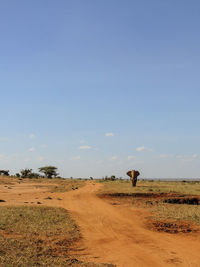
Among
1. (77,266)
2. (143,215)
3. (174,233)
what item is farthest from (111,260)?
(143,215)

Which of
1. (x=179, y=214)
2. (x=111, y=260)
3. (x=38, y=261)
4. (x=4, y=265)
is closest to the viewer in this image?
(x=4, y=265)

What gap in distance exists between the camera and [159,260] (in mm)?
9133

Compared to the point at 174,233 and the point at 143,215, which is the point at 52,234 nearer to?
the point at 174,233

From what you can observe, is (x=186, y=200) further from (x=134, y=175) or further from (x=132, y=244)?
(x=132, y=244)

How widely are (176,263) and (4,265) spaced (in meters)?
5.63

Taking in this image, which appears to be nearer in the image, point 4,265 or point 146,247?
point 4,265

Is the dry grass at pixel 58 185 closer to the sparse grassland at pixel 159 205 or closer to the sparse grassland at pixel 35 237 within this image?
the sparse grassland at pixel 159 205

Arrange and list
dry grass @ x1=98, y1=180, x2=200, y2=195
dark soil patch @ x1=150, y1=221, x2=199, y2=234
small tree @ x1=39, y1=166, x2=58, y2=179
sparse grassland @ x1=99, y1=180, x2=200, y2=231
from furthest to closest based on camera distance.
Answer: small tree @ x1=39, y1=166, x2=58, y2=179 → dry grass @ x1=98, y1=180, x2=200, y2=195 → sparse grassland @ x1=99, y1=180, x2=200, y2=231 → dark soil patch @ x1=150, y1=221, x2=199, y2=234

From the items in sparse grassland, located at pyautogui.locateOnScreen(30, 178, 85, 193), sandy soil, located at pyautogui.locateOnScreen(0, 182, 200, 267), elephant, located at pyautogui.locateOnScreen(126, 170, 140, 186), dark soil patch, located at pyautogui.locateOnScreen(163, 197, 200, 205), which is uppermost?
elephant, located at pyautogui.locateOnScreen(126, 170, 140, 186)

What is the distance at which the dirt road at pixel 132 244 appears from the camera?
30.2 ft

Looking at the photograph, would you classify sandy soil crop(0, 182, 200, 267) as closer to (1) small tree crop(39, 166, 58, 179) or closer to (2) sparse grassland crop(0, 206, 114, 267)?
(2) sparse grassland crop(0, 206, 114, 267)

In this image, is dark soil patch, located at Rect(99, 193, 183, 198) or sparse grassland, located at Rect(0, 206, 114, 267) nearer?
sparse grassland, located at Rect(0, 206, 114, 267)

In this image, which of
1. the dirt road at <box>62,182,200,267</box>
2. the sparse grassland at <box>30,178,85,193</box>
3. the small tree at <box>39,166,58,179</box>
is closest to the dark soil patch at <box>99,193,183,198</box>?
the sparse grassland at <box>30,178,85,193</box>

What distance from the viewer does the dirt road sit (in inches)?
362
